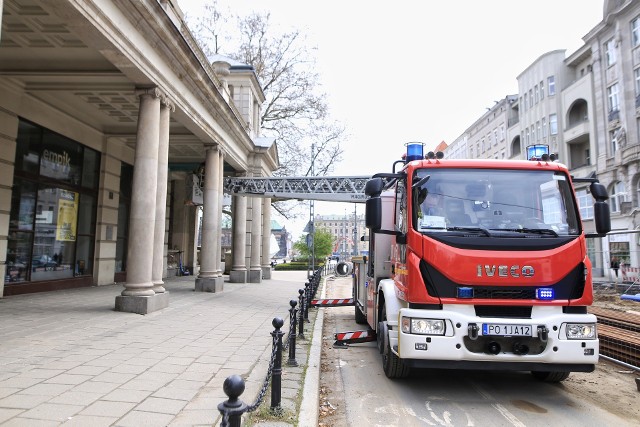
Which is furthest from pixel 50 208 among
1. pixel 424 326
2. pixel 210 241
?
pixel 424 326

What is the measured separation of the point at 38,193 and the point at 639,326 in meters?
15.1

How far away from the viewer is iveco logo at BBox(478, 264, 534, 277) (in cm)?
478

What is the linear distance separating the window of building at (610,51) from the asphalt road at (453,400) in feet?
112

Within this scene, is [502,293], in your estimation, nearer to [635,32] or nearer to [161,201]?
[161,201]

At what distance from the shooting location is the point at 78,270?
48.0 feet

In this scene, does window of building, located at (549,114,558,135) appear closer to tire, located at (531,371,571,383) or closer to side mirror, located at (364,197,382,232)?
tire, located at (531,371,571,383)

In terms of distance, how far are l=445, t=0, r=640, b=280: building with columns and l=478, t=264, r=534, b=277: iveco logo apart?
1918 centimetres

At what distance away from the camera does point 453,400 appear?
16.5ft

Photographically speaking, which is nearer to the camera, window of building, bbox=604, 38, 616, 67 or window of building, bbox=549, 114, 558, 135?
window of building, bbox=604, 38, 616, 67

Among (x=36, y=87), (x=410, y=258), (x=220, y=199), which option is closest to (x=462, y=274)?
(x=410, y=258)

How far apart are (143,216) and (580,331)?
8628 millimetres

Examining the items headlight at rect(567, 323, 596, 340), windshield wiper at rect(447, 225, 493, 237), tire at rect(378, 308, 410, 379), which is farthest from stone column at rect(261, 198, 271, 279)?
headlight at rect(567, 323, 596, 340)

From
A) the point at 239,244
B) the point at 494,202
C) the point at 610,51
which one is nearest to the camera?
the point at 494,202

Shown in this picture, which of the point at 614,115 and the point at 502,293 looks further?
the point at 614,115
